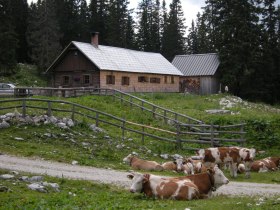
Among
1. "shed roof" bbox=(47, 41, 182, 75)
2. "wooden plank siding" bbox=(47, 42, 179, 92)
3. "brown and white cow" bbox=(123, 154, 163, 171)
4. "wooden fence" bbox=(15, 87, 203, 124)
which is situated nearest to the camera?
"brown and white cow" bbox=(123, 154, 163, 171)

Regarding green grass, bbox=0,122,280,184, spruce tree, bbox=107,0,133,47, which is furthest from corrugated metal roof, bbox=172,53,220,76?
green grass, bbox=0,122,280,184

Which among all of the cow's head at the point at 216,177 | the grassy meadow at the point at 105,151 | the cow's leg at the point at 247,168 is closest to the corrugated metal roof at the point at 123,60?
the grassy meadow at the point at 105,151

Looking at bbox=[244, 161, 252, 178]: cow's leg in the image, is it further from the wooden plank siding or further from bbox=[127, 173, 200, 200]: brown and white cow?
the wooden plank siding

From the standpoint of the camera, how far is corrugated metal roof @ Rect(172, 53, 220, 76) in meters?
61.6

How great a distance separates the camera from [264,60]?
5791 centimetres

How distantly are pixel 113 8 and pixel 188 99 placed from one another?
122 feet

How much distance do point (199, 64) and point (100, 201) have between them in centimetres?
5427

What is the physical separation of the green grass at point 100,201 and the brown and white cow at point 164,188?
9.6 inches

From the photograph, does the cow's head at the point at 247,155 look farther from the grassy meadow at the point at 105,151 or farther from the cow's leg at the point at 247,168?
the grassy meadow at the point at 105,151

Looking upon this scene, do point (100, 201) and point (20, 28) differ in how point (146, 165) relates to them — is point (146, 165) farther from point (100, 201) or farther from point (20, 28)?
point (20, 28)

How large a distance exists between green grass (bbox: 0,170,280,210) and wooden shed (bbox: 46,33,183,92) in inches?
1359

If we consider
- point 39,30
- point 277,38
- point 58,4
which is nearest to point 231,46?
point 277,38

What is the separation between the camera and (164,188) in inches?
483

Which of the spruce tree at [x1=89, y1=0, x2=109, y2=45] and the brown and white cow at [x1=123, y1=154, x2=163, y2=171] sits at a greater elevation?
the spruce tree at [x1=89, y1=0, x2=109, y2=45]
